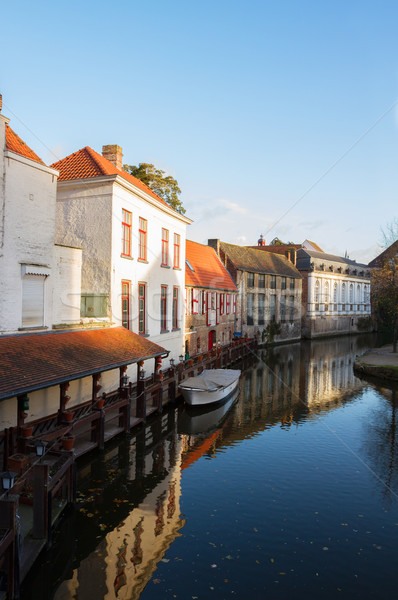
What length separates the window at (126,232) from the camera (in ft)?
66.8

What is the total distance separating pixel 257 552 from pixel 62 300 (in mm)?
11215

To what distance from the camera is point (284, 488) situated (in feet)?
41.0

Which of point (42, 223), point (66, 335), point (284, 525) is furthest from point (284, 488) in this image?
point (42, 223)

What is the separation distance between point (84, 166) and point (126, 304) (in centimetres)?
678

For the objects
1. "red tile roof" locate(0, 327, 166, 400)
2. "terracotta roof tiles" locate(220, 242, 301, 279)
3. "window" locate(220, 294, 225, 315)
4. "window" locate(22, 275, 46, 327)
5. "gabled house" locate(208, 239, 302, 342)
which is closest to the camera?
"red tile roof" locate(0, 327, 166, 400)

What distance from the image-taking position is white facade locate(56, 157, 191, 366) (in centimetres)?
1922

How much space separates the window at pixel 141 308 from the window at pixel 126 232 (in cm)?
220

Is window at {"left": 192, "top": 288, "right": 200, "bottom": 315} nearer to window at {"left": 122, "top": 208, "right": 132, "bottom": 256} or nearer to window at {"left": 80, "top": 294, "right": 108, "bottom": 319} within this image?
window at {"left": 122, "top": 208, "right": 132, "bottom": 256}

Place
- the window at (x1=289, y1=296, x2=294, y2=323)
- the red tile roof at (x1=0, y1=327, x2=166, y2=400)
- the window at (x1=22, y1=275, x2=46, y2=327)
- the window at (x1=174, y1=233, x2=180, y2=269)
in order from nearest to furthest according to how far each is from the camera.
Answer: the red tile roof at (x1=0, y1=327, x2=166, y2=400) < the window at (x1=22, y1=275, x2=46, y2=327) < the window at (x1=174, y1=233, x2=180, y2=269) < the window at (x1=289, y1=296, x2=294, y2=323)

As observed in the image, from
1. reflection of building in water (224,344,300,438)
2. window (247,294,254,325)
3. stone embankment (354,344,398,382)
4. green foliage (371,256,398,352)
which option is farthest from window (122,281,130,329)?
window (247,294,254,325)

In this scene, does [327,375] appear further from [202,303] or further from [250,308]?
[250,308]

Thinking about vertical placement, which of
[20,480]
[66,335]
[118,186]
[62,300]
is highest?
[118,186]

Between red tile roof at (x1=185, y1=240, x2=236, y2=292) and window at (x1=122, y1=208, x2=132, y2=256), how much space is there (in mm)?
9795

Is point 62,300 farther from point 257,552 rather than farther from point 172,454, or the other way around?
point 257,552
